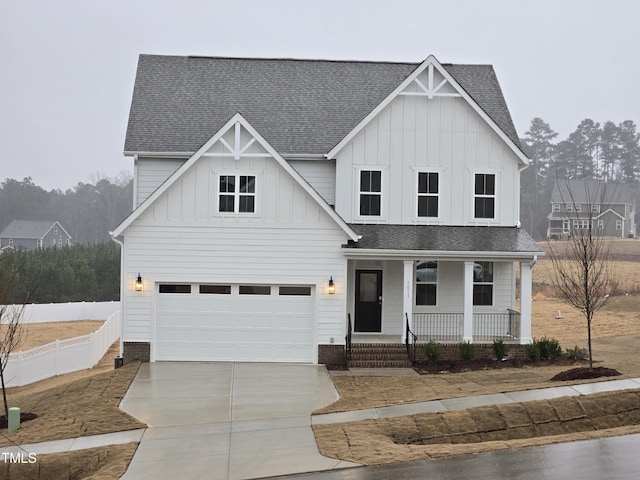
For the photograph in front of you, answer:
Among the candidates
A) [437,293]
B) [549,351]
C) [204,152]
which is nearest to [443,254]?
[437,293]

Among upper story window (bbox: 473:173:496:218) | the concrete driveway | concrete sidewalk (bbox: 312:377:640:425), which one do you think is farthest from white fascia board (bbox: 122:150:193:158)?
concrete sidewalk (bbox: 312:377:640:425)

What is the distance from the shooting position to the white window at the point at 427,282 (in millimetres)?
23266

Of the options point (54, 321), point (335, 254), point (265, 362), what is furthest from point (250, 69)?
point (54, 321)

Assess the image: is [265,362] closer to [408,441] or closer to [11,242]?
[408,441]

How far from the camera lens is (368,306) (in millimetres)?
23109

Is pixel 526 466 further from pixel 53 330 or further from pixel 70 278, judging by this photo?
pixel 70 278

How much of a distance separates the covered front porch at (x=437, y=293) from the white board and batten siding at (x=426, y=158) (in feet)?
2.34

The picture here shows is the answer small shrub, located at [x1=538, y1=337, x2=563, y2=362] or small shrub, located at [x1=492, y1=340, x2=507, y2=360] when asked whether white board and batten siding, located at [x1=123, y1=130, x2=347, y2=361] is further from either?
small shrub, located at [x1=538, y1=337, x2=563, y2=362]

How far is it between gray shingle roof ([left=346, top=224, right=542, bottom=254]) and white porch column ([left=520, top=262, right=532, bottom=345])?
817 mm

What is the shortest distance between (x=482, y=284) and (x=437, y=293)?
1.44 meters

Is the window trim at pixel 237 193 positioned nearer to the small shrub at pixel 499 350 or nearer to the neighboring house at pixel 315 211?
the neighboring house at pixel 315 211

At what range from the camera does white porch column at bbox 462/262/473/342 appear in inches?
851

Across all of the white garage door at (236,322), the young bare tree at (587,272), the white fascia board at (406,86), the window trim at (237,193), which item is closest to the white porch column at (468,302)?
the young bare tree at (587,272)

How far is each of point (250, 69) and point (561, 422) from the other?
17.1m
